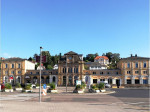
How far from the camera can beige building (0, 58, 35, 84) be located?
75.1 meters

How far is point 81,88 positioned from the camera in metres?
31.8

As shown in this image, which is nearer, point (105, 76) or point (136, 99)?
point (136, 99)

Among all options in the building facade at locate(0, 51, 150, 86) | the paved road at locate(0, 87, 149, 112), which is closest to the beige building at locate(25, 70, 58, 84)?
the building facade at locate(0, 51, 150, 86)

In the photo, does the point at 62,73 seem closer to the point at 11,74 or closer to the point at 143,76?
the point at 11,74

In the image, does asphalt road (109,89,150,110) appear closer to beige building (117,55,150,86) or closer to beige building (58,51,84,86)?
beige building (117,55,150,86)

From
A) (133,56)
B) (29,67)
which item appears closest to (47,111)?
(133,56)

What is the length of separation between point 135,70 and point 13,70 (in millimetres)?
47034

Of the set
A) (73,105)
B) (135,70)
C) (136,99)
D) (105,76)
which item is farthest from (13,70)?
(73,105)

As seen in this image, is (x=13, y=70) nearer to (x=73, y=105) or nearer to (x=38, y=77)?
(x=38, y=77)

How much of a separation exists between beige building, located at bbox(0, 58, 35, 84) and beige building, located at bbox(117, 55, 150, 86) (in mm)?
38660

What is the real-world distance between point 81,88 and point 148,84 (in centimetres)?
4116

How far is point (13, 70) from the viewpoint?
75.8 meters

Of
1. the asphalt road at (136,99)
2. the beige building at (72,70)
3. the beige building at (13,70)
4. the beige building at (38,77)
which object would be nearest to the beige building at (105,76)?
the beige building at (72,70)

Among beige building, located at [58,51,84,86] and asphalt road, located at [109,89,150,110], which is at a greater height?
beige building, located at [58,51,84,86]
